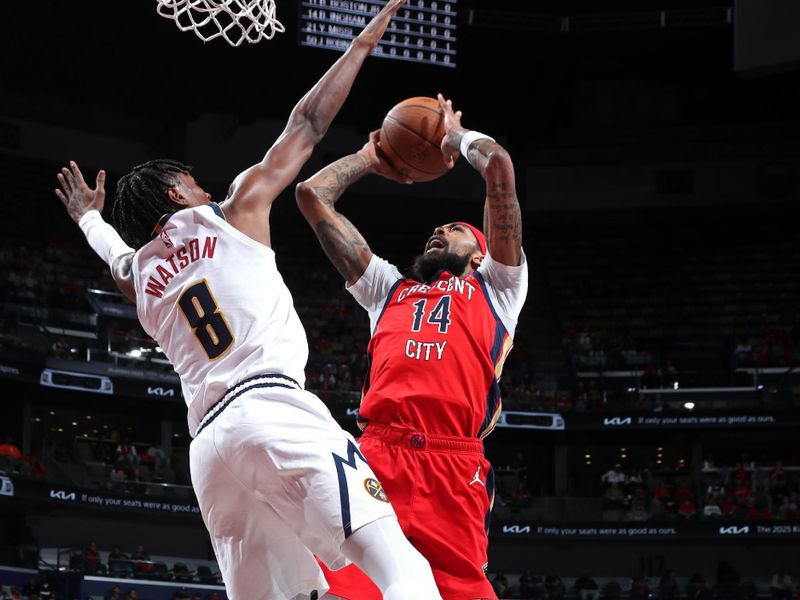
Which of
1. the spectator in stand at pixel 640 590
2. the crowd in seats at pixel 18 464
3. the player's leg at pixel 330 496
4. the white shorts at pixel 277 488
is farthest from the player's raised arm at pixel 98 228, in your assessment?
the spectator in stand at pixel 640 590

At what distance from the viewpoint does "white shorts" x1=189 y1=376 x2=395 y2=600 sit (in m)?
3.60

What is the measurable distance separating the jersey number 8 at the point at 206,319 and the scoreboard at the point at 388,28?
13.6 m

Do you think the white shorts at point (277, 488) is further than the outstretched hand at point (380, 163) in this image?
No

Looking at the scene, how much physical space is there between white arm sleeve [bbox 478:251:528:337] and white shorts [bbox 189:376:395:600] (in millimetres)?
1429

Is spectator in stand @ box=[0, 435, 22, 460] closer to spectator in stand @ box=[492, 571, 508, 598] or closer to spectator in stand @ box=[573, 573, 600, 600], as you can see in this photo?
spectator in stand @ box=[492, 571, 508, 598]

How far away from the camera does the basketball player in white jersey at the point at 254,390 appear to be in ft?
11.8

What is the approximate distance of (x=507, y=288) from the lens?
503 cm

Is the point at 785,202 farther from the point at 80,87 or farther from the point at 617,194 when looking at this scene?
the point at 80,87

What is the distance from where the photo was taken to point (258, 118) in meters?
27.6

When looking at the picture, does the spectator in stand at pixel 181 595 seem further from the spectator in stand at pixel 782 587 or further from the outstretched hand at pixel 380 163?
the outstretched hand at pixel 380 163

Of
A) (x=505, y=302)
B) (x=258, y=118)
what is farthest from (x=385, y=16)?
(x=258, y=118)

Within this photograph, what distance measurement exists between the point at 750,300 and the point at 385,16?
22640mm

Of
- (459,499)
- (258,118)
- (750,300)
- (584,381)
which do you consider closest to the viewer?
(459,499)

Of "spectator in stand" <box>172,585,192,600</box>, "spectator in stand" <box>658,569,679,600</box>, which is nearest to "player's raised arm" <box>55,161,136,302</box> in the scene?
"spectator in stand" <box>172,585,192,600</box>
